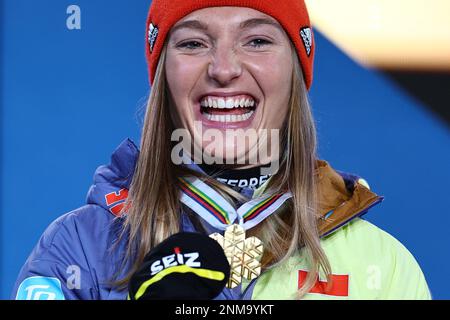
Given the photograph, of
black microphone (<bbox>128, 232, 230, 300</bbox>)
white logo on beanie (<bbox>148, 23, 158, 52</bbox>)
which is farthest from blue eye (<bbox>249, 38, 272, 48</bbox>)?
black microphone (<bbox>128, 232, 230, 300</bbox>)

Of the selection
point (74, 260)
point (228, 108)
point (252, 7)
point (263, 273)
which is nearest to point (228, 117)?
point (228, 108)

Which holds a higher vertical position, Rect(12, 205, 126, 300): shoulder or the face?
the face

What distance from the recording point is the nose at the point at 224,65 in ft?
5.56

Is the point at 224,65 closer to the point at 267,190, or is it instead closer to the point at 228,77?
the point at 228,77

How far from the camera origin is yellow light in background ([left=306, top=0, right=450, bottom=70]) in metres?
2.40

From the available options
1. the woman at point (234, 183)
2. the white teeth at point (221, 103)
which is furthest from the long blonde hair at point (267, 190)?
the white teeth at point (221, 103)

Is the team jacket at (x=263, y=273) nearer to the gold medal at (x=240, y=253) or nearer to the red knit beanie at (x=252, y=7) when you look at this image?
the gold medal at (x=240, y=253)

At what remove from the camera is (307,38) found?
6.13 ft

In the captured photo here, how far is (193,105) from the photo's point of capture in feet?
5.78

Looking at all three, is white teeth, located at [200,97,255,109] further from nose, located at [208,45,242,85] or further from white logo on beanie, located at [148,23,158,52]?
white logo on beanie, located at [148,23,158,52]

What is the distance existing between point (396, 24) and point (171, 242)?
1.37 m

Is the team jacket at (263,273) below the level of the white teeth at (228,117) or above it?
below
